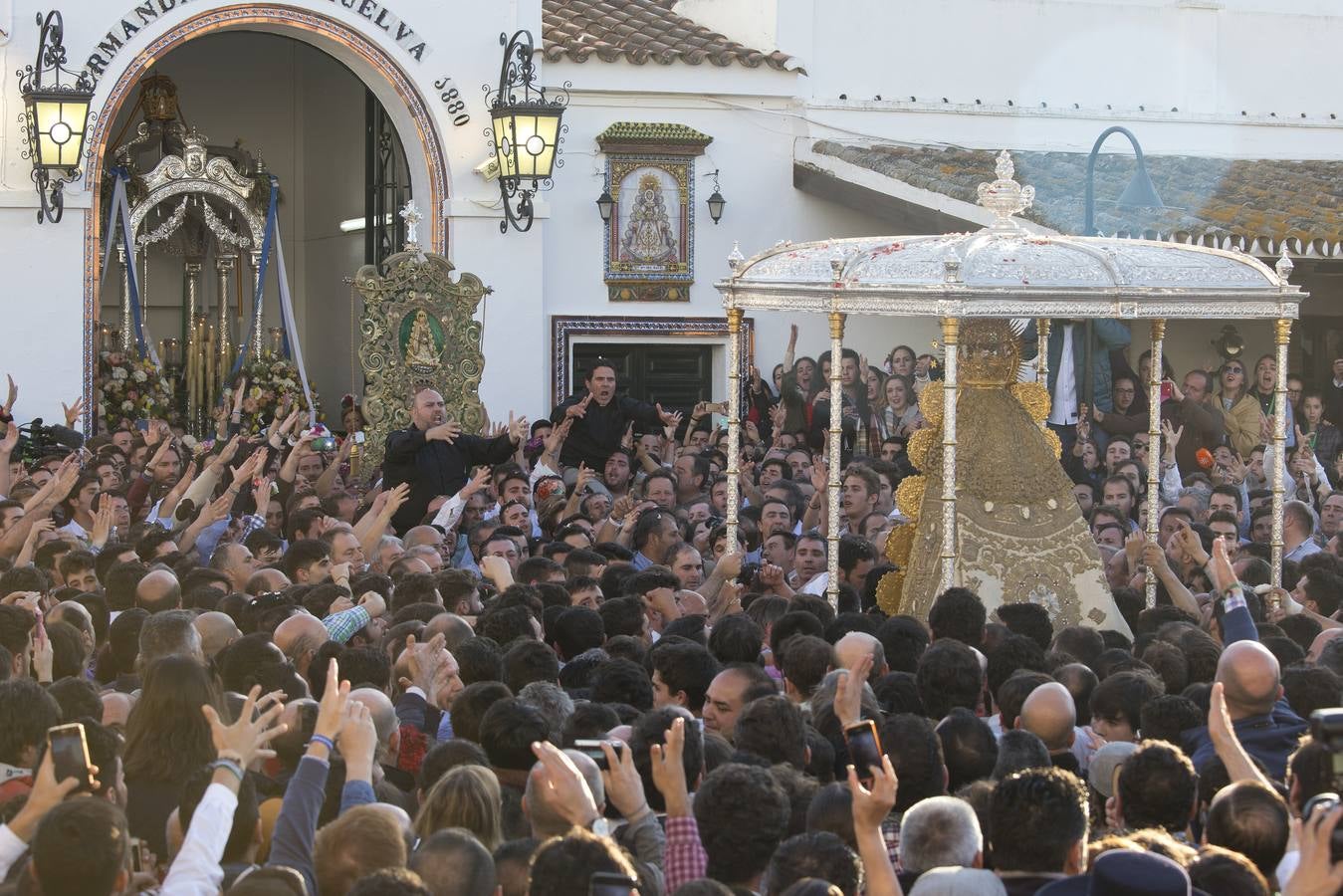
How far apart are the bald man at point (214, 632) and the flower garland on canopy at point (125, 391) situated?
29.9 ft

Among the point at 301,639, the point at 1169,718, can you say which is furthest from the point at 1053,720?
the point at 301,639

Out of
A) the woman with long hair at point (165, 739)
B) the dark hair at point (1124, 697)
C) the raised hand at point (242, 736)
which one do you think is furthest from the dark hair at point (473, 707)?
the dark hair at point (1124, 697)

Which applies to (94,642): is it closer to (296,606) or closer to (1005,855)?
(296,606)

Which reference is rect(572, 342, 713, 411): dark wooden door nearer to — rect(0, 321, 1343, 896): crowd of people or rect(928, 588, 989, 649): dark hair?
rect(0, 321, 1343, 896): crowd of people

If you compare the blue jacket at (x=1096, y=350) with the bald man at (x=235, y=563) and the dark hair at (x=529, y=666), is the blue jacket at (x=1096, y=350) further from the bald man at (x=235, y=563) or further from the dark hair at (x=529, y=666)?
the dark hair at (x=529, y=666)

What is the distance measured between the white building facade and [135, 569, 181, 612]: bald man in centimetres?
773

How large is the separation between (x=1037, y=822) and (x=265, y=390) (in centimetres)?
1382

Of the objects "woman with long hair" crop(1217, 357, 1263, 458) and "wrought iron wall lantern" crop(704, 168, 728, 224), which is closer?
"woman with long hair" crop(1217, 357, 1263, 458)

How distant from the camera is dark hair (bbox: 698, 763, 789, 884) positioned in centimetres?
542

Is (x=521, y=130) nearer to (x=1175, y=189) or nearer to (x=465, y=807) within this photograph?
(x=1175, y=189)

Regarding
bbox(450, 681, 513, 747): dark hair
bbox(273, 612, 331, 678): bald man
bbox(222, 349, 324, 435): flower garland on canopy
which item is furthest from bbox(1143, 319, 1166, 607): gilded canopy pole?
bbox(222, 349, 324, 435): flower garland on canopy

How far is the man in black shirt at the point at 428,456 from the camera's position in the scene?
13094 mm

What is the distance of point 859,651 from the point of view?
25.7 ft

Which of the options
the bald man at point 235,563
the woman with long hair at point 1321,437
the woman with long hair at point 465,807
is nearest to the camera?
the woman with long hair at point 465,807
